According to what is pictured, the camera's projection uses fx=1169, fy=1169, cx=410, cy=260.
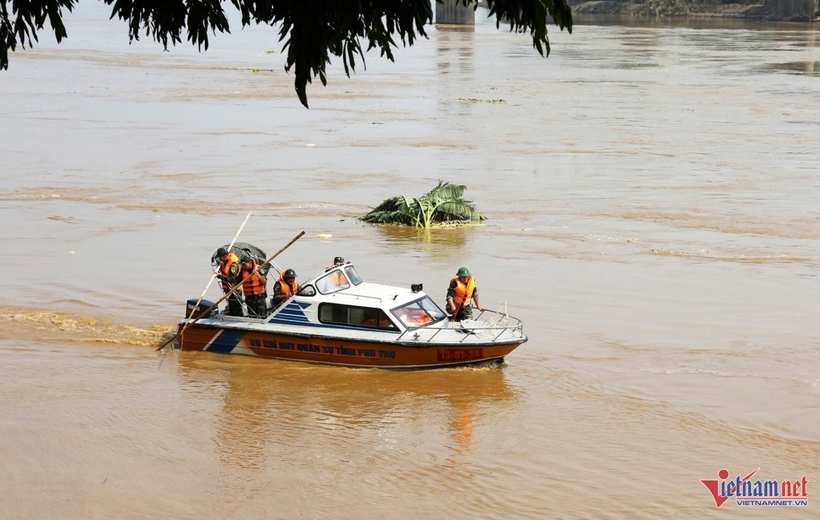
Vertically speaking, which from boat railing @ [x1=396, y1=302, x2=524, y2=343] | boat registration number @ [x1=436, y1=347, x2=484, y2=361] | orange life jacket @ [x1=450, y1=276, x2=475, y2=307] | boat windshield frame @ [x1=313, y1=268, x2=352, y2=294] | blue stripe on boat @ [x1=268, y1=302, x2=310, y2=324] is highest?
boat windshield frame @ [x1=313, y1=268, x2=352, y2=294]

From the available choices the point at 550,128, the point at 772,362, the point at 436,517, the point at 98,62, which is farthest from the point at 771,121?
the point at 98,62

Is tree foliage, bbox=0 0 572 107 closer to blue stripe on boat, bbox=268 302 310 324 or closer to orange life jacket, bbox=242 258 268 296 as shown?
blue stripe on boat, bbox=268 302 310 324

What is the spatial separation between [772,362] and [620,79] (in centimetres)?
4415

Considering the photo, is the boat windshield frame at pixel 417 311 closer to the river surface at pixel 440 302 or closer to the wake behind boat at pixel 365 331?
the wake behind boat at pixel 365 331

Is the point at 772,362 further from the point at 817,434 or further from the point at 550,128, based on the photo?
the point at 550,128

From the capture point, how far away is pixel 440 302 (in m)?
18.1

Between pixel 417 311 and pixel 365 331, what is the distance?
710 mm

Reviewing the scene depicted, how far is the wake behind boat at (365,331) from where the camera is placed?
1443 centimetres

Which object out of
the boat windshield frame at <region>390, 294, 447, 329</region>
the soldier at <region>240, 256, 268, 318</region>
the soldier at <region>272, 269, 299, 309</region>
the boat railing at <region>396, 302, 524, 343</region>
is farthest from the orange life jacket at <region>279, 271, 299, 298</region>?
the boat railing at <region>396, 302, 524, 343</region>

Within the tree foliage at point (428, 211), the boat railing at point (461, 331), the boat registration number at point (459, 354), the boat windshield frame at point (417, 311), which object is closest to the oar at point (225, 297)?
the boat windshield frame at point (417, 311)

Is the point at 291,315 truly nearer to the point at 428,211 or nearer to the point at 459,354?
the point at 459,354

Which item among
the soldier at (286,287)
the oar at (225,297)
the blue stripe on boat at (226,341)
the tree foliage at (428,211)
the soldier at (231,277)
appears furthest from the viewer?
the tree foliage at (428,211)

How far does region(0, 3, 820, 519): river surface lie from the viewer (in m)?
12.3

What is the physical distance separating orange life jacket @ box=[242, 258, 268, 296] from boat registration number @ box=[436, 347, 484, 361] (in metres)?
2.54
